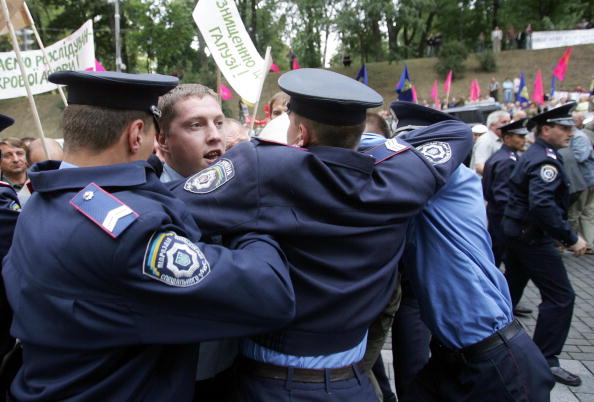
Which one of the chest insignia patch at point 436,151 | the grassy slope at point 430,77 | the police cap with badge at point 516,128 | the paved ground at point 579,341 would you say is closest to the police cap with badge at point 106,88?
the chest insignia patch at point 436,151

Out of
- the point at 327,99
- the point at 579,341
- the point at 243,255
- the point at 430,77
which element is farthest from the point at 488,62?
the point at 243,255

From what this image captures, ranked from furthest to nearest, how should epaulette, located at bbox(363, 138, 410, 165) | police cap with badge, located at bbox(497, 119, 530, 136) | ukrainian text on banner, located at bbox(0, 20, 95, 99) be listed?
police cap with badge, located at bbox(497, 119, 530, 136) → ukrainian text on banner, located at bbox(0, 20, 95, 99) → epaulette, located at bbox(363, 138, 410, 165)

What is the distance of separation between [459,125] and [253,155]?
41.9 inches

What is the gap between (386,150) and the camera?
1818 mm

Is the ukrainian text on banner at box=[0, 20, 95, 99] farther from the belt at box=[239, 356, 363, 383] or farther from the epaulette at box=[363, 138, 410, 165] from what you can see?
the belt at box=[239, 356, 363, 383]

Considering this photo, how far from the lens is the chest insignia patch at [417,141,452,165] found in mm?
1939

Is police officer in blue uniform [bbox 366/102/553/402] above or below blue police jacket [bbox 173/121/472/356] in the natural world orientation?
below

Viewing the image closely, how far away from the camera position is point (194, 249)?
51.1 inches

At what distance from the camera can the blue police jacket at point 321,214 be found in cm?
152

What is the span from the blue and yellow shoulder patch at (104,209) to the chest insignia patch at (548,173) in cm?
376

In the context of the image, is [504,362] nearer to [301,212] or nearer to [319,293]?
[319,293]

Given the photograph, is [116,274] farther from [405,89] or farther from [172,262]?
[405,89]

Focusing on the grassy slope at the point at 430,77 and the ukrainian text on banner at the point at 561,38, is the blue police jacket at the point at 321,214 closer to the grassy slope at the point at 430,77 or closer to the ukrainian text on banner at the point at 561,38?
the grassy slope at the point at 430,77

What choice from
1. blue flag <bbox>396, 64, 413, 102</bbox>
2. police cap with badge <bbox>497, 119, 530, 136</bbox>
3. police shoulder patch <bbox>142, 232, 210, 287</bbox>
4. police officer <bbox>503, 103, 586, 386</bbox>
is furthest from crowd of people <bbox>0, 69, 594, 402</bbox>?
blue flag <bbox>396, 64, 413, 102</bbox>
